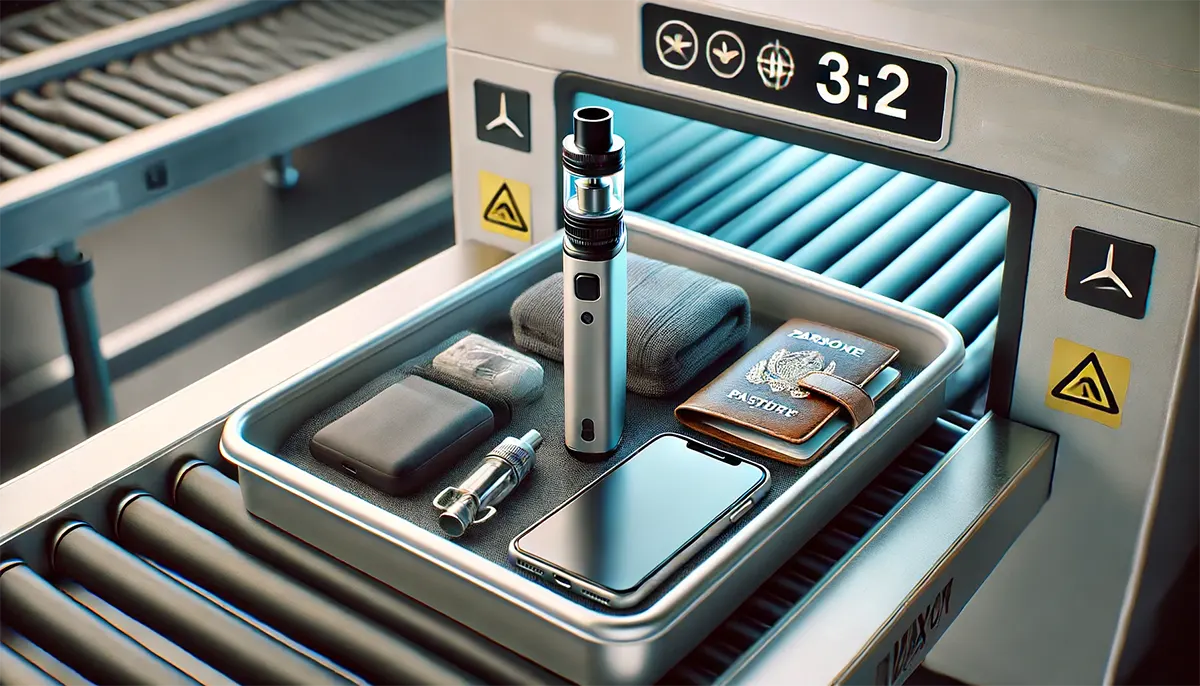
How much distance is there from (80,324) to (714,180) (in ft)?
4.09

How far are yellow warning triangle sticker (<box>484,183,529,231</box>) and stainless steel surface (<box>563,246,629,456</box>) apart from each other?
0.57m

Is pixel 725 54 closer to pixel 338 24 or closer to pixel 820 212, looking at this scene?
pixel 820 212

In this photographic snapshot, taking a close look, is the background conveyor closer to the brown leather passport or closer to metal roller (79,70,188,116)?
metal roller (79,70,188,116)

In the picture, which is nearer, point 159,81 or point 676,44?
point 676,44

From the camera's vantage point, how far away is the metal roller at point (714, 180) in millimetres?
1933

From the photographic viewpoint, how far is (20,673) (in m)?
1.12

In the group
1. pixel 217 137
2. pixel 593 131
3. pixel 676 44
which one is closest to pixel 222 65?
pixel 217 137

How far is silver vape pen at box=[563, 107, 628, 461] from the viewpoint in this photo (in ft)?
3.79

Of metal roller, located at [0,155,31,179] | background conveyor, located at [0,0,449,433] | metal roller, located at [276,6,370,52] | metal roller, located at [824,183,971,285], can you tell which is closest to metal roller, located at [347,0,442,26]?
background conveyor, located at [0,0,449,433]

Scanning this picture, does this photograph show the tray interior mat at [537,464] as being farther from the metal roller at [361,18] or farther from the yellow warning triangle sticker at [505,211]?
the metal roller at [361,18]

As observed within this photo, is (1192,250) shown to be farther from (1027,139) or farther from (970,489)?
(970,489)

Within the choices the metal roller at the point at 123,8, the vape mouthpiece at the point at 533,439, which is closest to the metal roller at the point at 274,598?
the vape mouthpiece at the point at 533,439

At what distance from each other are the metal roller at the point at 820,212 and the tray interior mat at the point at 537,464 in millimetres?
410

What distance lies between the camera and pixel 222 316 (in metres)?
2.95
